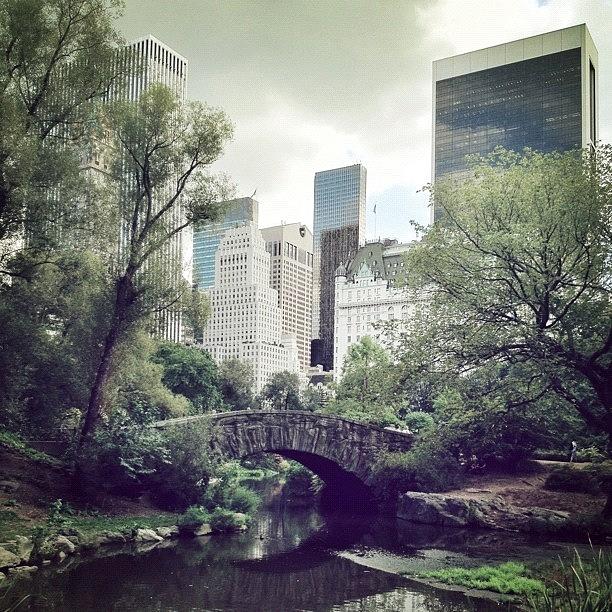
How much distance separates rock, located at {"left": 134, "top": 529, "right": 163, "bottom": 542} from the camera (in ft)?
74.4

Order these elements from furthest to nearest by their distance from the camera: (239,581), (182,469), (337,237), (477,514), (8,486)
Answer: (337,237) → (477,514) → (182,469) → (8,486) → (239,581)

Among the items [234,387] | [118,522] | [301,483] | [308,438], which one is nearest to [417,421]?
[301,483]

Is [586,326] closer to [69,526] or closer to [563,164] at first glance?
[563,164]

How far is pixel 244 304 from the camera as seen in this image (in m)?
166

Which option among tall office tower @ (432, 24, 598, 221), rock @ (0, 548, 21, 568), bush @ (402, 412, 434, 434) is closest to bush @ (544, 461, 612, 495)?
bush @ (402, 412, 434, 434)

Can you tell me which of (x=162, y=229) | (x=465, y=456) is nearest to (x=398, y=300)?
(x=465, y=456)

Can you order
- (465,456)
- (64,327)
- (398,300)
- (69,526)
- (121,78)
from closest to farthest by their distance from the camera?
(69,526), (121,78), (64,327), (465,456), (398,300)

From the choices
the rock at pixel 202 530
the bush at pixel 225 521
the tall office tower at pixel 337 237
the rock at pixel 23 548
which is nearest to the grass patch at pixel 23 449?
the rock at pixel 202 530

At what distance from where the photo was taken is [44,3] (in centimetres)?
2192

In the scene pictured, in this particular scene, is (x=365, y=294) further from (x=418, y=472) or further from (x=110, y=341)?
(x=110, y=341)

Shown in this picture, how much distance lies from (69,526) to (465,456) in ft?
63.0

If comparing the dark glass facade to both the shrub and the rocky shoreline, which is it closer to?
the shrub

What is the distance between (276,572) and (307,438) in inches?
493

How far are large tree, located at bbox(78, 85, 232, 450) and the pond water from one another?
684cm
